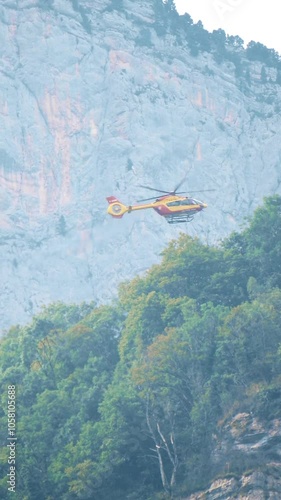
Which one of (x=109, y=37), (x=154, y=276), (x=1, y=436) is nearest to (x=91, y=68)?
(x=109, y=37)

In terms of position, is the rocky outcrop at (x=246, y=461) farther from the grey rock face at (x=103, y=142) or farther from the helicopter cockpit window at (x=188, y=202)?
the grey rock face at (x=103, y=142)

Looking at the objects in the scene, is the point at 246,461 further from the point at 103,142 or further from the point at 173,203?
the point at 103,142

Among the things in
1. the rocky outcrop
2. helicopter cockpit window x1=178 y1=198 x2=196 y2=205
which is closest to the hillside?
the rocky outcrop

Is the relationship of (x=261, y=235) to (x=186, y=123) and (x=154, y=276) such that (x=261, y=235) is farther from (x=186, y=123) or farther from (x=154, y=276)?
(x=186, y=123)

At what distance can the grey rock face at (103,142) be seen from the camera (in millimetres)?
108562

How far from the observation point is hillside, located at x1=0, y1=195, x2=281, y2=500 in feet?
211

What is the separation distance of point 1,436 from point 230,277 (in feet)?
50.1

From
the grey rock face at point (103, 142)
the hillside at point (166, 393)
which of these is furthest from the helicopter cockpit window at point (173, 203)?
the grey rock face at point (103, 142)

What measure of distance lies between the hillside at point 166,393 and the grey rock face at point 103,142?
93.1 feet

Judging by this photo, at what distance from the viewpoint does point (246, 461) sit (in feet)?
205

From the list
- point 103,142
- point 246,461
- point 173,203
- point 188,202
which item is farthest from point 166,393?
point 103,142

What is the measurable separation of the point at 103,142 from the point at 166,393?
48320mm

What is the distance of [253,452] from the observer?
63.3 m

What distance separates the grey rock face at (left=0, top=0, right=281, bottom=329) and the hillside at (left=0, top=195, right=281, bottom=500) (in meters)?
28.4
